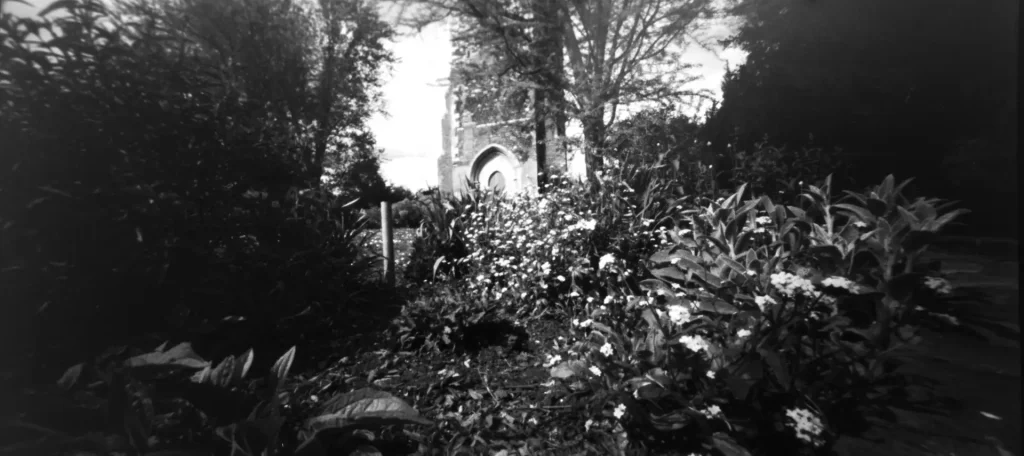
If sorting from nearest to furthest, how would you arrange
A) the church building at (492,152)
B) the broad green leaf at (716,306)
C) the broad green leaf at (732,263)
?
the broad green leaf at (716,306) < the broad green leaf at (732,263) < the church building at (492,152)

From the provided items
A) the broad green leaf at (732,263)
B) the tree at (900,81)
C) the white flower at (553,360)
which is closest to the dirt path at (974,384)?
the tree at (900,81)

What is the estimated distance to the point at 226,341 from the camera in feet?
7.50

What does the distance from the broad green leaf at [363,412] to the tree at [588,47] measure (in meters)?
4.39

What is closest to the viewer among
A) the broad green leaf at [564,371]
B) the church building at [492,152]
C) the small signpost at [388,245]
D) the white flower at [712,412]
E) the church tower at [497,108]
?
the white flower at [712,412]

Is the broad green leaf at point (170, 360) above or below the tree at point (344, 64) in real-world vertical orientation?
below

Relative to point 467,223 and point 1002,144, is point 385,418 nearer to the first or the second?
point 1002,144

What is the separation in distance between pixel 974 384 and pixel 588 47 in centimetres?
604

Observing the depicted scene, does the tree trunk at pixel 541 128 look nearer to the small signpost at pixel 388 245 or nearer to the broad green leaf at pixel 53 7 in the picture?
the small signpost at pixel 388 245

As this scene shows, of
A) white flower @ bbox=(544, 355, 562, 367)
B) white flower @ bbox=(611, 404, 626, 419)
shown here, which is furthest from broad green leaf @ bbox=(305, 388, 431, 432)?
white flower @ bbox=(544, 355, 562, 367)

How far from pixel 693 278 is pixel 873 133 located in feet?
3.12

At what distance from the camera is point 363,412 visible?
1.41 m

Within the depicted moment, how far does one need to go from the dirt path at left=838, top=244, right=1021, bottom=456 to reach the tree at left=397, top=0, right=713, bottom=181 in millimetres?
3962

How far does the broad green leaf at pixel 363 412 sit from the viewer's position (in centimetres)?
138

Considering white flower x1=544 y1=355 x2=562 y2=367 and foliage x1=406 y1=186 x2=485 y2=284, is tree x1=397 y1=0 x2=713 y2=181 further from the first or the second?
white flower x1=544 y1=355 x2=562 y2=367
